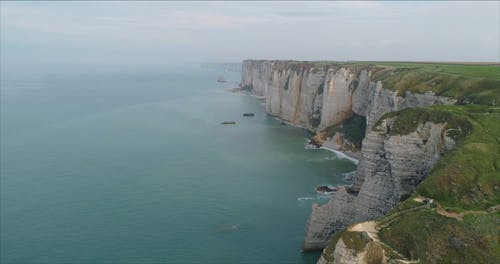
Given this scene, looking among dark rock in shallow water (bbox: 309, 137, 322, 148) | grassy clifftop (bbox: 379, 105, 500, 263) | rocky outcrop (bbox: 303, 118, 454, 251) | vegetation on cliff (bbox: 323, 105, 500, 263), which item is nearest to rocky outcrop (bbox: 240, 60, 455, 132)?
dark rock in shallow water (bbox: 309, 137, 322, 148)

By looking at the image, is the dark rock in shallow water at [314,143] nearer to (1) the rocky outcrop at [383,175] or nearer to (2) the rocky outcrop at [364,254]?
(1) the rocky outcrop at [383,175]

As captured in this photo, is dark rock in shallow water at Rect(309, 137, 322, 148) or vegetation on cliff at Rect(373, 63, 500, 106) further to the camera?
dark rock in shallow water at Rect(309, 137, 322, 148)

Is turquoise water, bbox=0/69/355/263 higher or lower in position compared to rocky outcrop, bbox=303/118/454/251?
lower

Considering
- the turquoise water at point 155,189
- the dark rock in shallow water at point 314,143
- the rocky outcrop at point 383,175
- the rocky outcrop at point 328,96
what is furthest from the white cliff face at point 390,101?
the rocky outcrop at point 383,175

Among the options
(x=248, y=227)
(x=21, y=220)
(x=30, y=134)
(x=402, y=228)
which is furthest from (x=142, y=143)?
(x=402, y=228)

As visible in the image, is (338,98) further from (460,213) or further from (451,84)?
(460,213)

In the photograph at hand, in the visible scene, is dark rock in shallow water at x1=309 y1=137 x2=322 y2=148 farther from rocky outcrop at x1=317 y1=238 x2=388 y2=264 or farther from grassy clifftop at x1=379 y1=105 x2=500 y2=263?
rocky outcrop at x1=317 y1=238 x2=388 y2=264

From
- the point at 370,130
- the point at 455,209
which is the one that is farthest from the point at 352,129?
the point at 455,209
